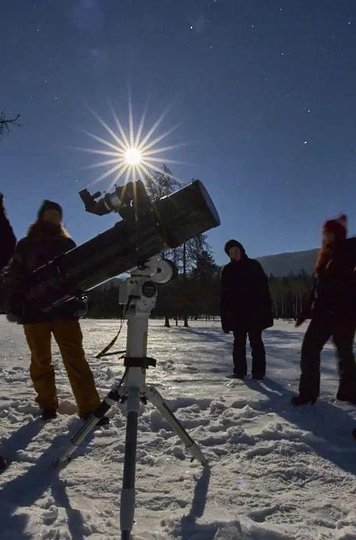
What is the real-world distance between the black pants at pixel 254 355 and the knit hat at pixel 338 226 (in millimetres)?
2101

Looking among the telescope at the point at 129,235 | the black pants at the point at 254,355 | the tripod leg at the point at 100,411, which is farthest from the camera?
the black pants at the point at 254,355

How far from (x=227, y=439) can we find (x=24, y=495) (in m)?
1.54

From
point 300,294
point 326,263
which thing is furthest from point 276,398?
point 300,294

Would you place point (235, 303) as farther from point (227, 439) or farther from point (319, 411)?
point (227, 439)

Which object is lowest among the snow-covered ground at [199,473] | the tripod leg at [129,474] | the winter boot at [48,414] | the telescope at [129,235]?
the snow-covered ground at [199,473]

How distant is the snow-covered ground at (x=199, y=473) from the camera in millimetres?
1968

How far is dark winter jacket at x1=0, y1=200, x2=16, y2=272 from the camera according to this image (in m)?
2.99

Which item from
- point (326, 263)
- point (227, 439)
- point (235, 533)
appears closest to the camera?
point (235, 533)

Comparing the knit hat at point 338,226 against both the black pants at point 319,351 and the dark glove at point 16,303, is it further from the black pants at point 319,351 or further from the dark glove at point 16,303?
the dark glove at point 16,303

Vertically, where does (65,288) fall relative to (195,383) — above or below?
above

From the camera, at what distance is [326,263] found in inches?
168

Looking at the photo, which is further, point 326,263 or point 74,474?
point 326,263

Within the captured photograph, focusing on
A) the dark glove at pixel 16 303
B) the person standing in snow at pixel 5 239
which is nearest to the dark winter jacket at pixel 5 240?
the person standing in snow at pixel 5 239

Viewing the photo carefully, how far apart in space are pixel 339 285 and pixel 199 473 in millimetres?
2323
